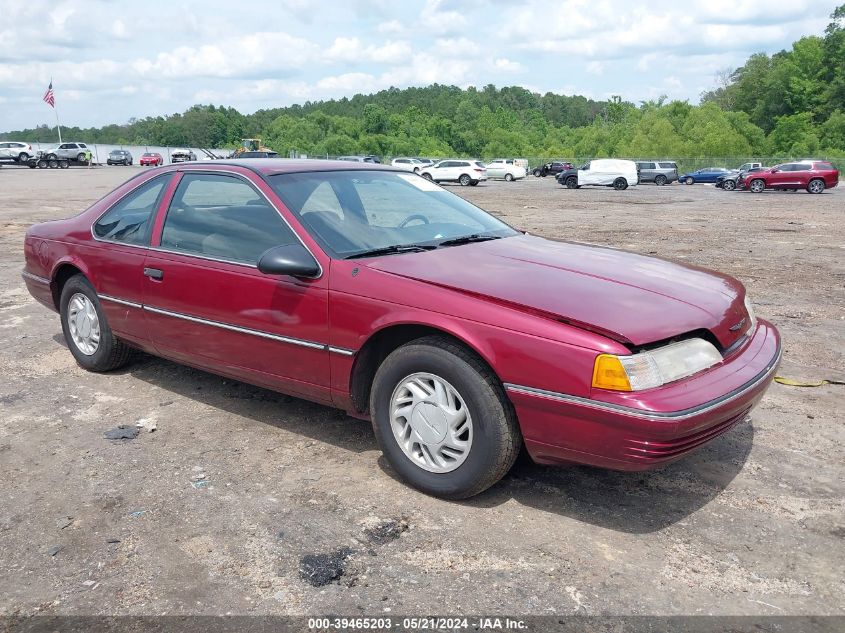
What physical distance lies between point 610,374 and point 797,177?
119 ft

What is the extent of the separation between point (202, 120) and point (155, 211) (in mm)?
127112

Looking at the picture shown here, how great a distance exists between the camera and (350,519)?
324 centimetres

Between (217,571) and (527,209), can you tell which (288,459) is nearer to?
(217,571)

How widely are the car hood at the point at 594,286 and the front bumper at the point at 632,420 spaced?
0.24 m

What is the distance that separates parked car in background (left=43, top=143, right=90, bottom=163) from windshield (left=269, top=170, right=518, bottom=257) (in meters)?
57.6

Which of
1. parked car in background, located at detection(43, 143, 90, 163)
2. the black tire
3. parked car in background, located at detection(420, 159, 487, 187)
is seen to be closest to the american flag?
parked car in background, located at detection(43, 143, 90, 163)

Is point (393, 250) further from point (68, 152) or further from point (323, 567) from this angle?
point (68, 152)

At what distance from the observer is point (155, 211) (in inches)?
183

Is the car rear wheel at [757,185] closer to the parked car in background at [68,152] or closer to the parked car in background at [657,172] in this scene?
the parked car in background at [657,172]

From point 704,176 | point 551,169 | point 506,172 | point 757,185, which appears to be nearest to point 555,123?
point 551,169

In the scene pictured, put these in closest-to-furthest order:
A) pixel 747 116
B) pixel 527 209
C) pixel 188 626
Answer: pixel 188 626 → pixel 527 209 → pixel 747 116

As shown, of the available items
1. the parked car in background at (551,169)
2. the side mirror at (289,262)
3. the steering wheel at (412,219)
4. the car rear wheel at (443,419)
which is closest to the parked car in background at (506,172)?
the parked car in background at (551,169)

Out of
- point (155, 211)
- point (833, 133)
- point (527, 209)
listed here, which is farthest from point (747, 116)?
point (155, 211)

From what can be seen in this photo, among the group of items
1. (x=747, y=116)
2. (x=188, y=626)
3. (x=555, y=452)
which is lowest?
(x=188, y=626)
